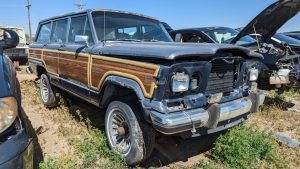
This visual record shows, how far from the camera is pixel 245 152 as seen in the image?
12.9ft

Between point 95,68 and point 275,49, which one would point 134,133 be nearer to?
point 95,68

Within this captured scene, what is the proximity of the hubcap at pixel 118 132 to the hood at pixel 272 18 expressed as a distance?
372 centimetres

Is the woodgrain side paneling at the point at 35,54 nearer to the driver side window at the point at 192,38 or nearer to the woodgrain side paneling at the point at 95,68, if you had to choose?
the woodgrain side paneling at the point at 95,68

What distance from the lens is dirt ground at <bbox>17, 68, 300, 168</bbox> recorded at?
4.12m

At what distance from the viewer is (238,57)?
12.7ft

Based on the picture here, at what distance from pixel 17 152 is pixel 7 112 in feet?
1.10

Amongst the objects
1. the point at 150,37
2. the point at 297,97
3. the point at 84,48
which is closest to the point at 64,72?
the point at 84,48

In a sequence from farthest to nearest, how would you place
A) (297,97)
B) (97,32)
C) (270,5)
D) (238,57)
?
1. (297,97)
2. (270,5)
3. (97,32)
4. (238,57)

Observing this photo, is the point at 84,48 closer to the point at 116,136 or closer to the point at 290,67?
the point at 116,136

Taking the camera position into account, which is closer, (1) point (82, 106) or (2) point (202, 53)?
(2) point (202, 53)

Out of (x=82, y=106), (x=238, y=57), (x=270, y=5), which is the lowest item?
(x=82, y=106)

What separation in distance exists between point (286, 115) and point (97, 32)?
13.6 feet

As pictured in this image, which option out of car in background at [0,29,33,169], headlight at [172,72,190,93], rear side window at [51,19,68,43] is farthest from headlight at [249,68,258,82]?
rear side window at [51,19,68,43]

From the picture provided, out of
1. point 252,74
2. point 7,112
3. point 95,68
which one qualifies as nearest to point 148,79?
point 95,68
